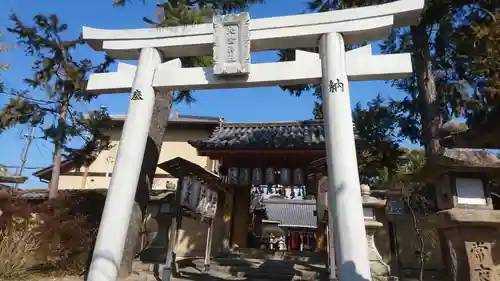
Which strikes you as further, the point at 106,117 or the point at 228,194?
the point at 228,194

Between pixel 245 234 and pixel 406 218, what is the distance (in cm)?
605

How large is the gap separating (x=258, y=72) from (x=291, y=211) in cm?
2575

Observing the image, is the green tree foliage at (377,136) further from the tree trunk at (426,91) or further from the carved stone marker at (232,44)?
the carved stone marker at (232,44)

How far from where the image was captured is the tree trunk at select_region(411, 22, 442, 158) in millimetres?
10508

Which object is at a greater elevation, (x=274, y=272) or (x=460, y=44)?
(x=460, y=44)

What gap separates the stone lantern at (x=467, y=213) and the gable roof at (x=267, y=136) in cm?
525

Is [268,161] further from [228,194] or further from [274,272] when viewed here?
[274,272]

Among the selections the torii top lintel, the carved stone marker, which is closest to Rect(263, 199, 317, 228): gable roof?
the torii top lintel

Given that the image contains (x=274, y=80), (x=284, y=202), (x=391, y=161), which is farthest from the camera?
(x=284, y=202)

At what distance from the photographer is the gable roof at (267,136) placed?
36.8 feet

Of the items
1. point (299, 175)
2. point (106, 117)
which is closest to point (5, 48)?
point (106, 117)

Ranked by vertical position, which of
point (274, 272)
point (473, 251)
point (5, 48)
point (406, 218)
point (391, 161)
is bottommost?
point (274, 272)

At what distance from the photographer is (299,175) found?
452 inches

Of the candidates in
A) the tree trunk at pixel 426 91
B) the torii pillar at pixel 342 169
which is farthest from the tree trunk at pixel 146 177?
the tree trunk at pixel 426 91
